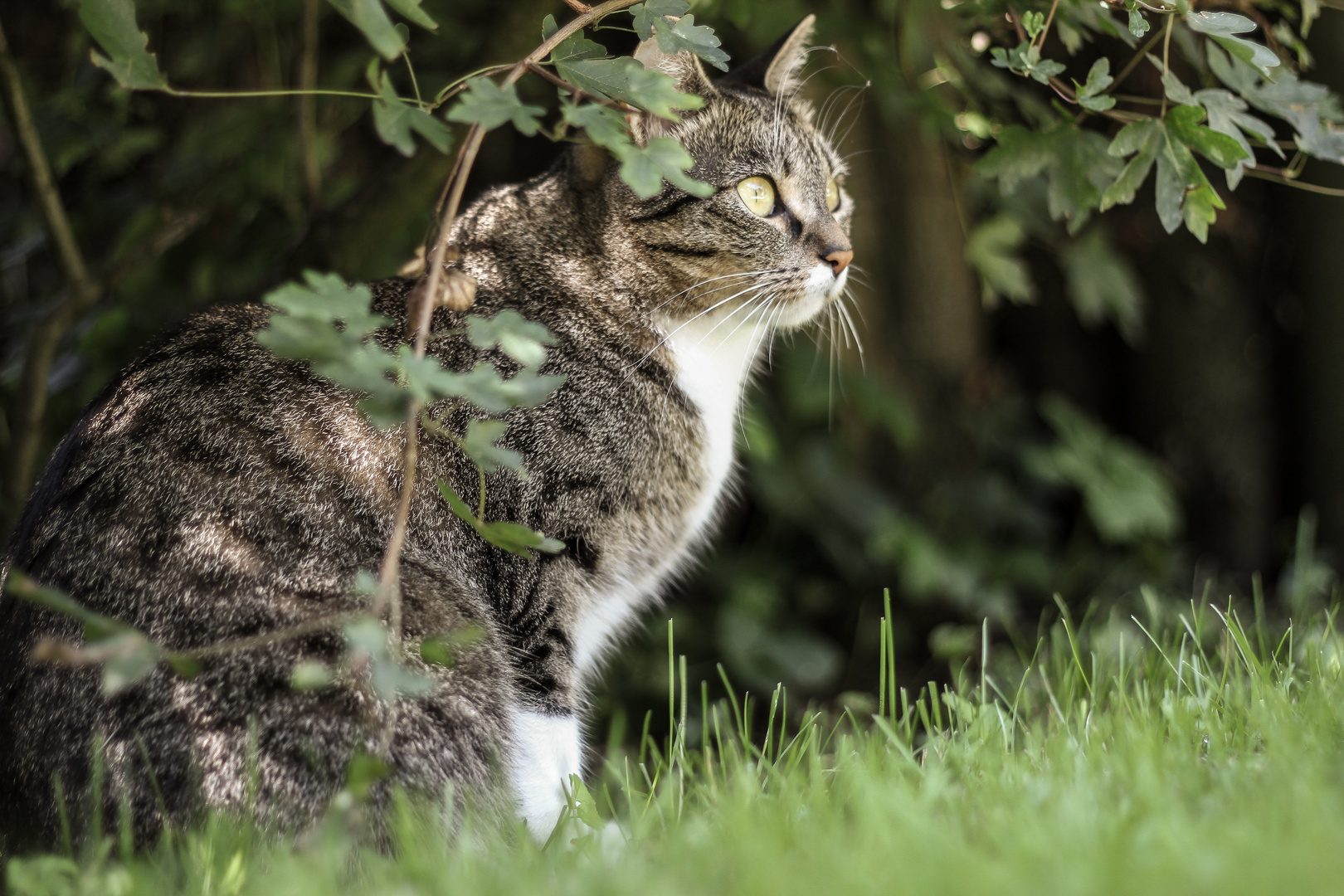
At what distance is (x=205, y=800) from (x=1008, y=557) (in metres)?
3.88

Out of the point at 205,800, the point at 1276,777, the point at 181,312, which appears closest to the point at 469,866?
the point at 205,800

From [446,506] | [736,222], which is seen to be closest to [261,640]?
[446,506]

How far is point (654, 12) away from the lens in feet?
6.42

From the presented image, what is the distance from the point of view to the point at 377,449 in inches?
92.4

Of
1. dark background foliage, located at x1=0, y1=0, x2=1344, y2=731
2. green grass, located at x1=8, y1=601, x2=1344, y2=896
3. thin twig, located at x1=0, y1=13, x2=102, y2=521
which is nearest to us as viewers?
green grass, located at x1=8, y1=601, x2=1344, y2=896

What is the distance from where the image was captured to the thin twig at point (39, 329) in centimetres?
319

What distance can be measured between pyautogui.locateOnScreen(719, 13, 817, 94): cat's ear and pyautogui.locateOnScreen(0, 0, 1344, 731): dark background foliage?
462mm

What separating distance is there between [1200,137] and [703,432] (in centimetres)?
134

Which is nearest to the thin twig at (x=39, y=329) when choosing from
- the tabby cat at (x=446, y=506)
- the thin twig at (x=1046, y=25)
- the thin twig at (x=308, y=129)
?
the thin twig at (x=308, y=129)

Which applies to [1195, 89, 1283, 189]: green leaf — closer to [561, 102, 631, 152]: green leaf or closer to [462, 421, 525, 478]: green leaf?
[561, 102, 631, 152]: green leaf

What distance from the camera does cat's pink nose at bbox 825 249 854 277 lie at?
9.25 feet

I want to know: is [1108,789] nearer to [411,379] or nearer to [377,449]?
[411,379]

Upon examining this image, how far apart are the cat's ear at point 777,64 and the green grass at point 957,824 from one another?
5.93 feet

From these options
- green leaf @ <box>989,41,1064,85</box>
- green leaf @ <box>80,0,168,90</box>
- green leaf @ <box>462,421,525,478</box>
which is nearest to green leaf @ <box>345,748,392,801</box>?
green leaf @ <box>462,421,525,478</box>
